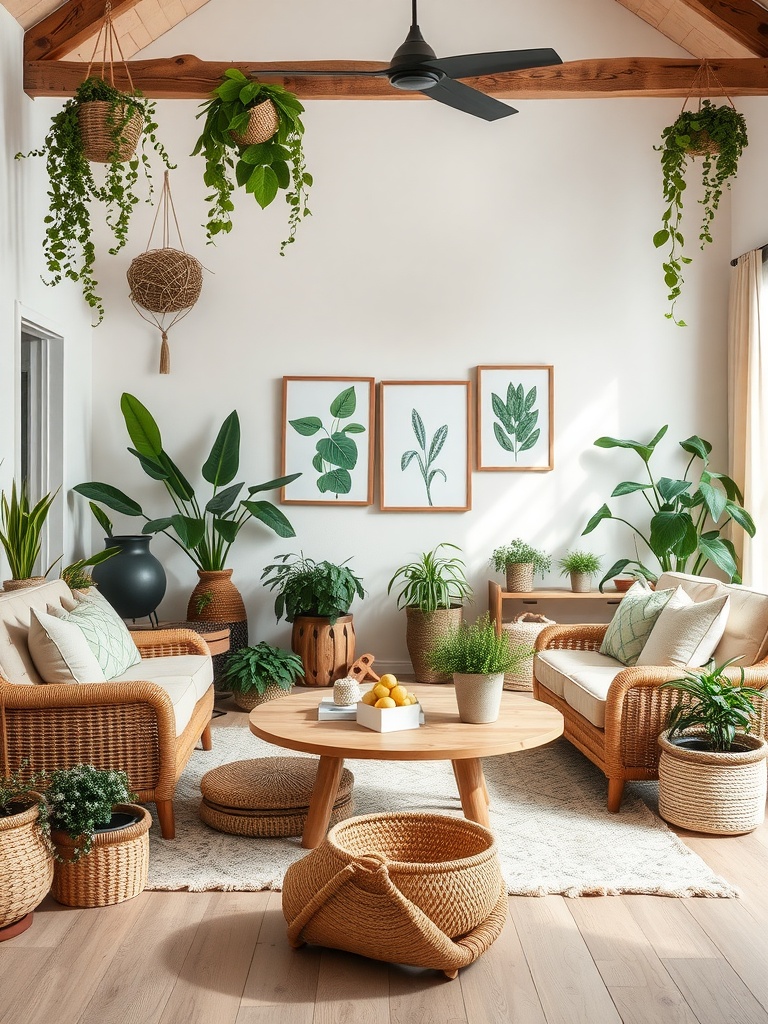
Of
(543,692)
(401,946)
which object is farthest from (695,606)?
(401,946)

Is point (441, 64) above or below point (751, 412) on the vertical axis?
above

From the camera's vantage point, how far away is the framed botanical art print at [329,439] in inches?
241

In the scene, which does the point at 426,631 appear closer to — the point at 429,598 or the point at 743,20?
the point at 429,598

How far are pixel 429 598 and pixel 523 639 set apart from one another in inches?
24.4

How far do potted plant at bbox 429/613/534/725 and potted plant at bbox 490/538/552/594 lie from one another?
2579 millimetres

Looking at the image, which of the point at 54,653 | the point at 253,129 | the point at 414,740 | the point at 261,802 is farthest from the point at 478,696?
the point at 253,129

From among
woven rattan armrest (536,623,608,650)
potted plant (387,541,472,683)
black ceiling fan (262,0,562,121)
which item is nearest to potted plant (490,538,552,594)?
potted plant (387,541,472,683)

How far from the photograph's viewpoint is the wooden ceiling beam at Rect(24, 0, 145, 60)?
16.0 ft

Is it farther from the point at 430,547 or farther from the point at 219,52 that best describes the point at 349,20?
the point at 430,547

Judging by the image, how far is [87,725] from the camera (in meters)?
3.11

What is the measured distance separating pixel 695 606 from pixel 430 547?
256 centimetres

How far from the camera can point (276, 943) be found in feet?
8.16

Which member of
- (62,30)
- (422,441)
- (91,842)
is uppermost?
(62,30)

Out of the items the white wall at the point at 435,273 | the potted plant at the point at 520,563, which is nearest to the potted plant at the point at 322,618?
the white wall at the point at 435,273
